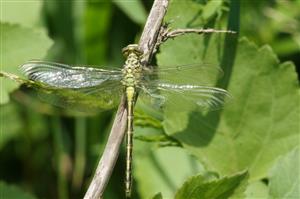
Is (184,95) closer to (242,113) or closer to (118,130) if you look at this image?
(242,113)

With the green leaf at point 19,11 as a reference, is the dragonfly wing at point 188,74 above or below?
below

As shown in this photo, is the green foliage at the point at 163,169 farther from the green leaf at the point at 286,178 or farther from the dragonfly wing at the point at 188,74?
the green leaf at the point at 286,178

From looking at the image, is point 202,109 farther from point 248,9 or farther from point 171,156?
point 248,9

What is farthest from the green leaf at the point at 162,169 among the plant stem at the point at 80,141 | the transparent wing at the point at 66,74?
the plant stem at the point at 80,141

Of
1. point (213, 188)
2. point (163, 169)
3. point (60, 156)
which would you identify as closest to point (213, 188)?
point (213, 188)

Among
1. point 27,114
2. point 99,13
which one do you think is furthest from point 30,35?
point 27,114

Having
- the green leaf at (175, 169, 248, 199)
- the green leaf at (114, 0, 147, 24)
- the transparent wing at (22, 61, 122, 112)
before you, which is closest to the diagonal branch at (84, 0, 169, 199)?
the green leaf at (175, 169, 248, 199)
